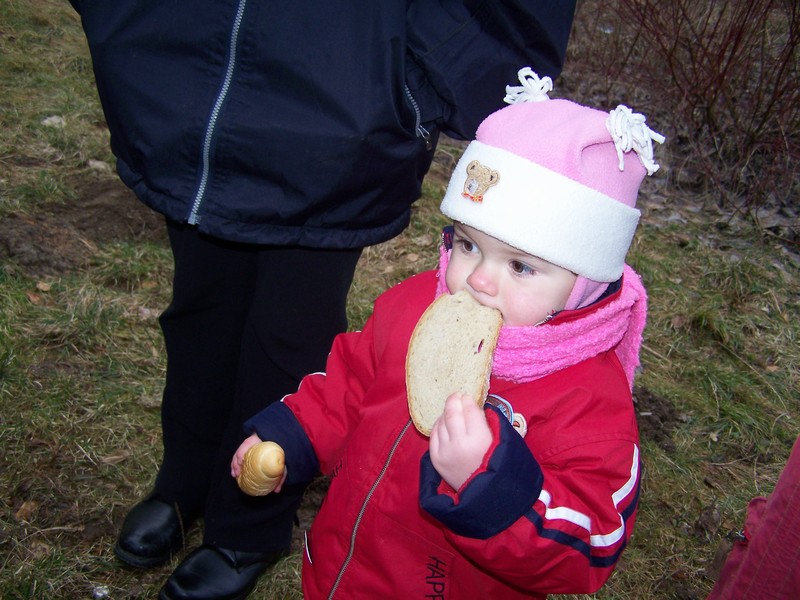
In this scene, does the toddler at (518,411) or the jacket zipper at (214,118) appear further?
the jacket zipper at (214,118)

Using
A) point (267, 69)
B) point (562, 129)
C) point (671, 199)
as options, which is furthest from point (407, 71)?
point (671, 199)

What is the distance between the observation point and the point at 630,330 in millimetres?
1502

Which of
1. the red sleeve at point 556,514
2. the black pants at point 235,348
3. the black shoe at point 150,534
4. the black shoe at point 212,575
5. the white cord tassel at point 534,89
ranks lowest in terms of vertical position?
the black shoe at point 150,534

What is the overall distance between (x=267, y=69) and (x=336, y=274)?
20.0 inches

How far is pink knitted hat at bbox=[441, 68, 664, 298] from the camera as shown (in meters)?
1.27

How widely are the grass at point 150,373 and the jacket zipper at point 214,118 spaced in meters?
1.22

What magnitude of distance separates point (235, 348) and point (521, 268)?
0.94 m

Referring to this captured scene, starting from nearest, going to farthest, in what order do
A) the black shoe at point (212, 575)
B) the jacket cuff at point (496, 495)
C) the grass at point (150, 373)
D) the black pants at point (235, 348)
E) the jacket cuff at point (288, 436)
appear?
the jacket cuff at point (496, 495) < the jacket cuff at point (288, 436) < the black pants at point (235, 348) < the black shoe at point (212, 575) < the grass at point (150, 373)

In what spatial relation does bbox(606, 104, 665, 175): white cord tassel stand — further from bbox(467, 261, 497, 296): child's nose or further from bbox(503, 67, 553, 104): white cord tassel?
bbox(467, 261, 497, 296): child's nose

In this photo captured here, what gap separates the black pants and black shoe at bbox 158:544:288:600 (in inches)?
1.7

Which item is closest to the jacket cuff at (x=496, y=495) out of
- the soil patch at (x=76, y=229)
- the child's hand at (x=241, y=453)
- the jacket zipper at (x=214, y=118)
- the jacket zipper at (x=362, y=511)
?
the jacket zipper at (x=362, y=511)

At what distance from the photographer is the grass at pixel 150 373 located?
2304 millimetres

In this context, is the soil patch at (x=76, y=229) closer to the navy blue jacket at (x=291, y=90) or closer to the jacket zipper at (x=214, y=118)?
the navy blue jacket at (x=291, y=90)

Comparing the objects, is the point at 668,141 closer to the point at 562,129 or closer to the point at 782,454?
the point at 782,454
